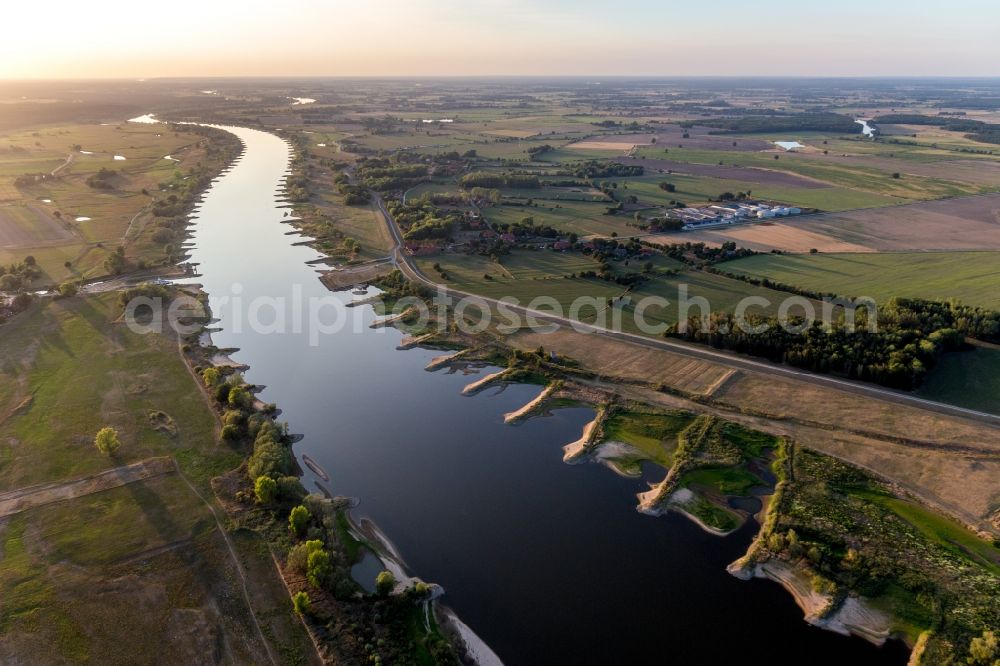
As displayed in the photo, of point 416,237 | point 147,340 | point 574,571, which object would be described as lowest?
point 574,571

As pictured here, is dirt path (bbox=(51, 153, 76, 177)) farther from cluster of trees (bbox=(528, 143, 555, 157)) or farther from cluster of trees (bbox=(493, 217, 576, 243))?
cluster of trees (bbox=(528, 143, 555, 157))

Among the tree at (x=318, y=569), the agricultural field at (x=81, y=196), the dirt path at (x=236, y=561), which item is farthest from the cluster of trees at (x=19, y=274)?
the tree at (x=318, y=569)

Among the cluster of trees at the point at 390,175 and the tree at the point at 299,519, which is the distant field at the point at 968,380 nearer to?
the tree at the point at 299,519

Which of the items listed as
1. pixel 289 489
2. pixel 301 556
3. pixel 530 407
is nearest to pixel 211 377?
pixel 289 489

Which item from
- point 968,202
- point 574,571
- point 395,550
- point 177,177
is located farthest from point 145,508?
point 968,202

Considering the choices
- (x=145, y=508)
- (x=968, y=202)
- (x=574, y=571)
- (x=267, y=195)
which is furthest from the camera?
(x=267, y=195)

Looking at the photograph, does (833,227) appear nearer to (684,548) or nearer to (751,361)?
(751,361)
